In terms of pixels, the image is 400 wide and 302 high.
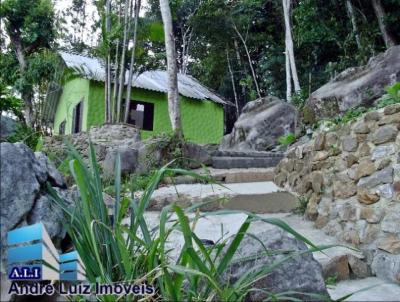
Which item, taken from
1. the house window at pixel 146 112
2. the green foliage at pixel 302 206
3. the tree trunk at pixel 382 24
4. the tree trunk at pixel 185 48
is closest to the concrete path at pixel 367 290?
the green foliage at pixel 302 206

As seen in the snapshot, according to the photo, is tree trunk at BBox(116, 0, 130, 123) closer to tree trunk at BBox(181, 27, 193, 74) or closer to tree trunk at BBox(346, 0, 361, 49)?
tree trunk at BBox(346, 0, 361, 49)

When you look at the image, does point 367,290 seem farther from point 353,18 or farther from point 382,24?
point 353,18

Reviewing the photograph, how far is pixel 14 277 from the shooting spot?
147 centimetres

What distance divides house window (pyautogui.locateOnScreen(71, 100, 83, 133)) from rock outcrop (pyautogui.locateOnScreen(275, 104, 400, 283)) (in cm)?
900

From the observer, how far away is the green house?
11.3 metres

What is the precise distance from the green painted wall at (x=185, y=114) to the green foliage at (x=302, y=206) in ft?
27.1

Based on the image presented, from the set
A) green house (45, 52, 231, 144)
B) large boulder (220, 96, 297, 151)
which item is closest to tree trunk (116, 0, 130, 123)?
green house (45, 52, 231, 144)

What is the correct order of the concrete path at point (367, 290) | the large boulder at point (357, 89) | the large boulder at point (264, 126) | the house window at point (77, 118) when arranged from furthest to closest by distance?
the house window at point (77, 118)
the large boulder at point (264, 126)
the large boulder at point (357, 89)
the concrete path at point (367, 290)

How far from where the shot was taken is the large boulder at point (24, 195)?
1.55m

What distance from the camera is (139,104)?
1228 cm

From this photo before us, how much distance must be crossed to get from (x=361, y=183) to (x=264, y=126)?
717cm

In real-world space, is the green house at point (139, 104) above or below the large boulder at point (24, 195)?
above

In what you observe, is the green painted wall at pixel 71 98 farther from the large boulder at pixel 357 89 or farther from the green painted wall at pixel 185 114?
the large boulder at pixel 357 89

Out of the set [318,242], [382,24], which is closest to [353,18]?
[382,24]
